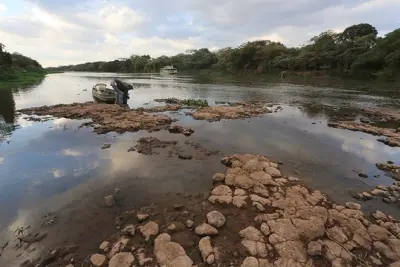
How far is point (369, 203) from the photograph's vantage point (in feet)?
24.7

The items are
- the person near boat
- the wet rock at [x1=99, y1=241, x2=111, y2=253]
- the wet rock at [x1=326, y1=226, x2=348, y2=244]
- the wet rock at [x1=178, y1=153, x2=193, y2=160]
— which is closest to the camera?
the wet rock at [x1=99, y1=241, x2=111, y2=253]

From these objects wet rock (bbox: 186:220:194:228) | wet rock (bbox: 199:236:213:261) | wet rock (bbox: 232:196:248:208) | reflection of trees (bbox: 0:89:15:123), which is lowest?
reflection of trees (bbox: 0:89:15:123)

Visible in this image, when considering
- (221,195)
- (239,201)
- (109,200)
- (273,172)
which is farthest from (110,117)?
(239,201)

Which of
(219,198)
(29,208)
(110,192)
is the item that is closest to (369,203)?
(219,198)

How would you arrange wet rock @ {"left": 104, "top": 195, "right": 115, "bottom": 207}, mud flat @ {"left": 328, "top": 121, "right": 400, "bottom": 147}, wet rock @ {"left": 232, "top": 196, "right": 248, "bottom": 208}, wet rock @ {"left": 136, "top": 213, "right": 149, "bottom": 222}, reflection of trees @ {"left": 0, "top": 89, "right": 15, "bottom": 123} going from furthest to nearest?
reflection of trees @ {"left": 0, "top": 89, "right": 15, "bottom": 123}, mud flat @ {"left": 328, "top": 121, "right": 400, "bottom": 147}, wet rock @ {"left": 104, "top": 195, "right": 115, "bottom": 207}, wet rock @ {"left": 232, "top": 196, "right": 248, "bottom": 208}, wet rock @ {"left": 136, "top": 213, "right": 149, "bottom": 222}

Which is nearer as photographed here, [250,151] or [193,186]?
[193,186]

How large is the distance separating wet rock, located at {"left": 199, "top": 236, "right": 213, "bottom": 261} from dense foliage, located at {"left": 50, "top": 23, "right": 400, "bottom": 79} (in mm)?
55797

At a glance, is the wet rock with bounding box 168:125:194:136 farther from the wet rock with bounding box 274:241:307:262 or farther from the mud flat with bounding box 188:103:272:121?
the wet rock with bounding box 274:241:307:262

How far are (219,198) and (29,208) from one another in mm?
5980

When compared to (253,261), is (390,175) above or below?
below

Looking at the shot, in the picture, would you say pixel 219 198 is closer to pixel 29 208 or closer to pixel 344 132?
pixel 29 208

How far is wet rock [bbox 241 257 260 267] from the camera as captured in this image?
16.1ft

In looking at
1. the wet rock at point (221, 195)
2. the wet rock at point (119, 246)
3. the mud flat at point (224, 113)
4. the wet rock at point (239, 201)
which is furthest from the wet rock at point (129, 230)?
the mud flat at point (224, 113)

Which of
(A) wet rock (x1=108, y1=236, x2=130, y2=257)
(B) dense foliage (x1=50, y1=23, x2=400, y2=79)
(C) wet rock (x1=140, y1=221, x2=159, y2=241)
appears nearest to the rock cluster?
(C) wet rock (x1=140, y1=221, x2=159, y2=241)
